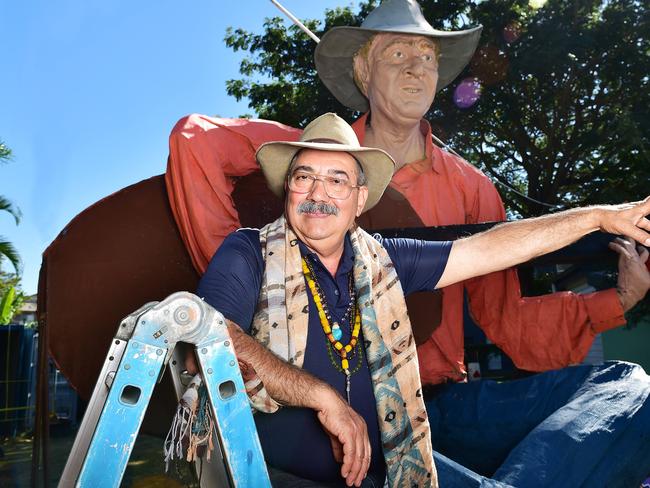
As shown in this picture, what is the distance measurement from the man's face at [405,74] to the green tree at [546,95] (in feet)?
20.3

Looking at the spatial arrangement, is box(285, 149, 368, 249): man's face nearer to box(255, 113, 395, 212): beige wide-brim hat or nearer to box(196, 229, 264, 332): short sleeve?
box(255, 113, 395, 212): beige wide-brim hat

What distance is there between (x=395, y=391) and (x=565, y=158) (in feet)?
29.5

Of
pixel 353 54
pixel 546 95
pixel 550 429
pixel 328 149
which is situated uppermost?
pixel 546 95

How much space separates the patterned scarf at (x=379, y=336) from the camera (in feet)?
6.26

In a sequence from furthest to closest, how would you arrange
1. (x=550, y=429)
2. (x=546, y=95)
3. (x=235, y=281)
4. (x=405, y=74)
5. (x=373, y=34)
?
(x=546, y=95) → (x=373, y=34) → (x=405, y=74) → (x=550, y=429) → (x=235, y=281)

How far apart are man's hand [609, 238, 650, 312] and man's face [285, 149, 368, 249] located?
4.46ft

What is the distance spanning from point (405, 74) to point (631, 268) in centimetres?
133

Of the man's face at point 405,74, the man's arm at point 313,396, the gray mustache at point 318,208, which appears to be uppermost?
the man's face at point 405,74

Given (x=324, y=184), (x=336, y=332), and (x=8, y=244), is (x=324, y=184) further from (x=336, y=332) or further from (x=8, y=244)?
(x=8, y=244)

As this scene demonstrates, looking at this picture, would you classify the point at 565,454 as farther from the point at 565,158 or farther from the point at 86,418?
the point at 565,158

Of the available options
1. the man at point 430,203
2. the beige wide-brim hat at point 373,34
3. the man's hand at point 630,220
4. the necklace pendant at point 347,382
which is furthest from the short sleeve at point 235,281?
the beige wide-brim hat at point 373,34

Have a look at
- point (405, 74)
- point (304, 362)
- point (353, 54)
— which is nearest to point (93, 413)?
point (304, 362)

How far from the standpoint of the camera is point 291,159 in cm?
226

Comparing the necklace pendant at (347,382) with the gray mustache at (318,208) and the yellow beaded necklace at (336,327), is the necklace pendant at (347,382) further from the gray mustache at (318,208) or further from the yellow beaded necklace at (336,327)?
the gray mustache at (318,208)
